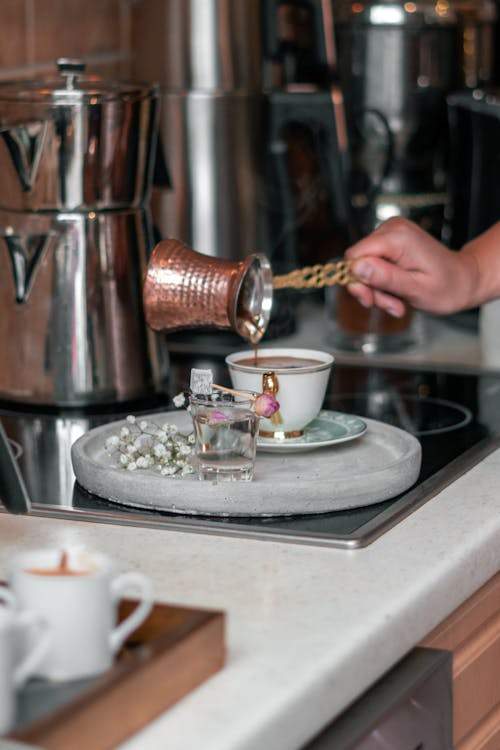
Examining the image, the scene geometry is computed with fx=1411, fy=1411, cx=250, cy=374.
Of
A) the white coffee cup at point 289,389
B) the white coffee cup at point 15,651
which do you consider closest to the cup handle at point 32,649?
the white coffee cup at point 15,651

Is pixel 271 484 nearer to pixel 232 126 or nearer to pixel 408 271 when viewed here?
pixel 408 271

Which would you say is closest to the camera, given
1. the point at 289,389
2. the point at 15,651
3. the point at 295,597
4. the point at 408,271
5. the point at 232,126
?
the point at 15,651

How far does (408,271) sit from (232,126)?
1.23 ft

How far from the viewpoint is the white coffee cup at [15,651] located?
0.60 metres

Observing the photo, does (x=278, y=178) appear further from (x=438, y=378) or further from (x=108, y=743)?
(x=108, y=743)

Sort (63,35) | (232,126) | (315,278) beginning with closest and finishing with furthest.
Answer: (315,278)
(232,126)
(63,35)

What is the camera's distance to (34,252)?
128 centimetres

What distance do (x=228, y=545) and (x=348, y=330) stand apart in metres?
0.77

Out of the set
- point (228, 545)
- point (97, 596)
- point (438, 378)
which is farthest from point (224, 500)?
point (438, 378)

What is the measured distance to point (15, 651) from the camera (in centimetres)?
63

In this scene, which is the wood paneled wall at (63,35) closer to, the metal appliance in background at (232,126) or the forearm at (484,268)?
the metal appliance in background at (232,126)

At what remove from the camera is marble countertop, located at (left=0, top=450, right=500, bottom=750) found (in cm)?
67

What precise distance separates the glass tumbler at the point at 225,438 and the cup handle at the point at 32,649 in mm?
363

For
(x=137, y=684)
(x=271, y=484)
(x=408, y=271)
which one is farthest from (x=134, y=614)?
(x=408, y=271)
